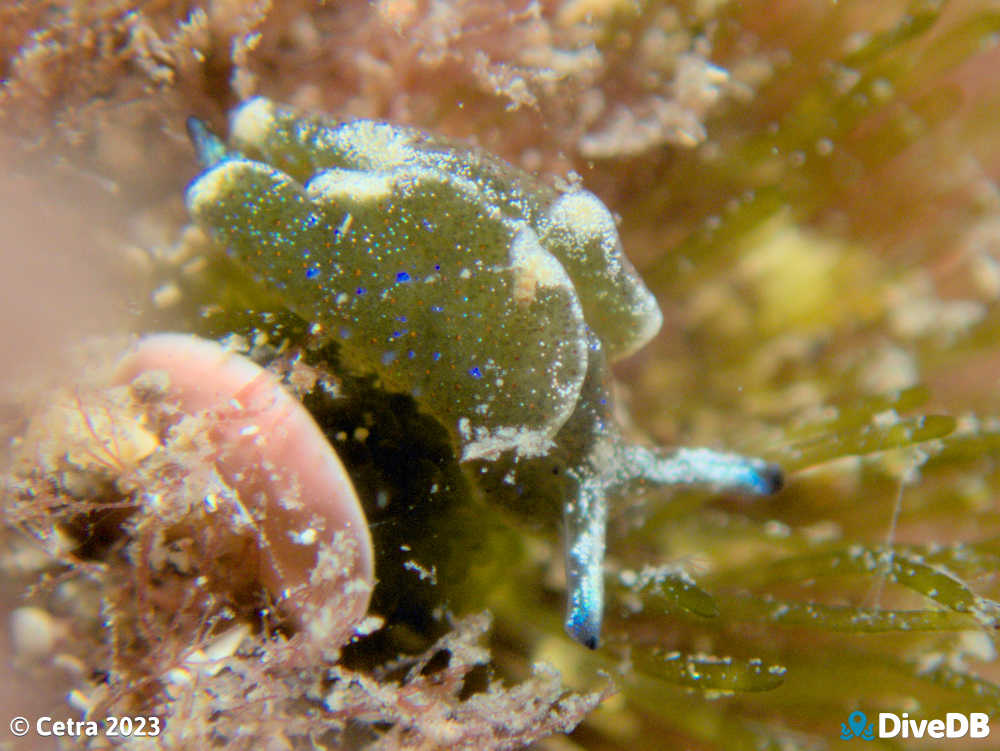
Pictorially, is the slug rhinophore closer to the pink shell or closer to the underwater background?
the underwater background

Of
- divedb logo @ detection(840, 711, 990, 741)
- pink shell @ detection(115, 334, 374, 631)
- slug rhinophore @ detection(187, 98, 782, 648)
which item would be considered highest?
slug rhinophore @ detection(187, 98, 782, 648)

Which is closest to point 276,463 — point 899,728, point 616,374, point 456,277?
point 456,277

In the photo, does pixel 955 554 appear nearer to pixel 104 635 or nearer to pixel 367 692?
pixel 367 692

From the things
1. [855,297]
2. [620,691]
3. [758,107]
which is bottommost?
[620,691]

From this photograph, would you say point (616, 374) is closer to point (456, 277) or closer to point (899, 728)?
point (456, 277)

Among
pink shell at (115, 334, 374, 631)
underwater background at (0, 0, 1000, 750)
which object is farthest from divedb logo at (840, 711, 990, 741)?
pink shell at (115, 334, 374, 631)

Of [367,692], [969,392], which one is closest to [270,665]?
[367,692]

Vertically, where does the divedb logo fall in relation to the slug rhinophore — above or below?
below
